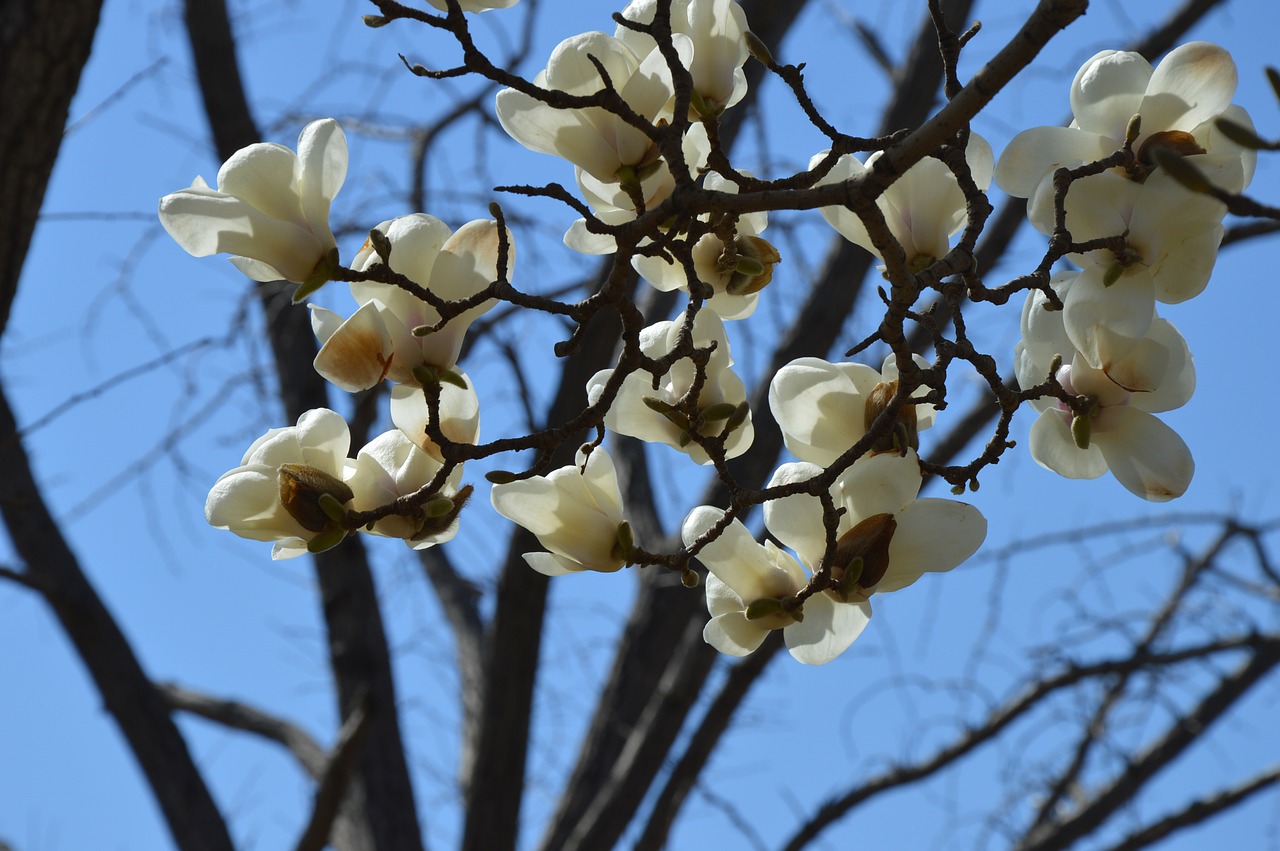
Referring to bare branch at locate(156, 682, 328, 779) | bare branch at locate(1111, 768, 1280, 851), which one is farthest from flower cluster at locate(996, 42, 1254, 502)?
bare branch at locate(156, 682, 328, 779)

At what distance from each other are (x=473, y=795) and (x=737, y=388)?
47.5 inches

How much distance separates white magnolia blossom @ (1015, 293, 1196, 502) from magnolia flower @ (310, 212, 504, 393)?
0.26 metres

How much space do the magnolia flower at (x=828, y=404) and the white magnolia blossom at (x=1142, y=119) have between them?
0.35 feet

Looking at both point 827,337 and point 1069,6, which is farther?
point 827,337

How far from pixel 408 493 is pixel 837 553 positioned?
0.67ft

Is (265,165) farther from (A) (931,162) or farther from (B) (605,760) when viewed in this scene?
(B) (605,760)

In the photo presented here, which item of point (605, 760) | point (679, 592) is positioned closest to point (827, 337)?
point (679, 592)

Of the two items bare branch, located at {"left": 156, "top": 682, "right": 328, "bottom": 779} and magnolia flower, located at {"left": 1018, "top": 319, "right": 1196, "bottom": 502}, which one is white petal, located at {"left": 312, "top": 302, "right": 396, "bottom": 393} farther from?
bare branch, located at {"left": 156, "top": 682, "right": 328, "bottom": 779}

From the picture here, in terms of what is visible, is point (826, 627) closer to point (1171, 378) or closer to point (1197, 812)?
point (1171, 378)

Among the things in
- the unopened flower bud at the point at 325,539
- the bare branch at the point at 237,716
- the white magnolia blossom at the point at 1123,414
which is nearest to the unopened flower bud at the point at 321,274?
the unopened flower bud at the point at 325,539

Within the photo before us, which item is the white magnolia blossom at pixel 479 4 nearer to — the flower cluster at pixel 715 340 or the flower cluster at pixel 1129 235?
the flower cluster at pixel 715 340

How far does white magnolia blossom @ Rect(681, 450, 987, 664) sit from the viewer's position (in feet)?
1.79

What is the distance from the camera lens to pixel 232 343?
Result: 193 centimetres

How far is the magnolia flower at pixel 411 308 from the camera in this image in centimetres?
56
